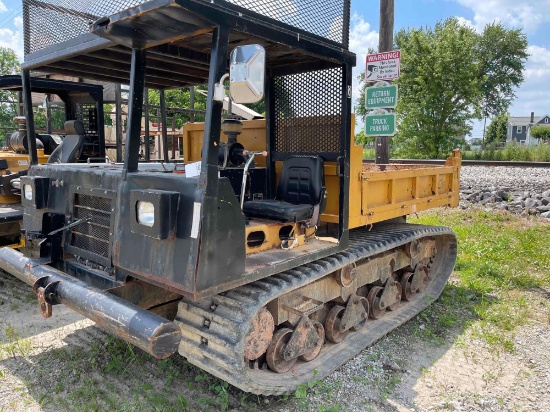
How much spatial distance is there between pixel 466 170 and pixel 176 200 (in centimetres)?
1467

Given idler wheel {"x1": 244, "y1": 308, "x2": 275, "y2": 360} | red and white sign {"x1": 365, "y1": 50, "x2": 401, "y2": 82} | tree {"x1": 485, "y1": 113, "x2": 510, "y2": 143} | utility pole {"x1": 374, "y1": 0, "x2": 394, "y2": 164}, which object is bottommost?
idler wheel {"x1": 244, "y1": 308, "x2": 275, "y2": 360}

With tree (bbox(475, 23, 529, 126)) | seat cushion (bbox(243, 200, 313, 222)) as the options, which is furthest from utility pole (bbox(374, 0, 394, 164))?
tree (bbox(475, 23, 529, 126))

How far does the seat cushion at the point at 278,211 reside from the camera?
3547 millimetres

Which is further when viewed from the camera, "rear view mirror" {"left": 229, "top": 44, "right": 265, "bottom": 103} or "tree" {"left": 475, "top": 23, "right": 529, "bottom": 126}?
"tree" {"left": 475, "top": 23, "right": 529, "bottom": 126}

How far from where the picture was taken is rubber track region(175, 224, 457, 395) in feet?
9.50

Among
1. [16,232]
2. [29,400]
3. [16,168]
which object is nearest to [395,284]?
[29,400]

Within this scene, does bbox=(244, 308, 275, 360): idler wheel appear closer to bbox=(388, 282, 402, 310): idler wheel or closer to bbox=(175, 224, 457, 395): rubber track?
bbox=(175, 224, 457, 395): rubber track

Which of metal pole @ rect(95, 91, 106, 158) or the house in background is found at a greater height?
the house in background

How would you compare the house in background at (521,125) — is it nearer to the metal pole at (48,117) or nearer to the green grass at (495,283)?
the green grass at (495,283)

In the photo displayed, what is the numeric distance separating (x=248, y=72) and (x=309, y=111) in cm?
176

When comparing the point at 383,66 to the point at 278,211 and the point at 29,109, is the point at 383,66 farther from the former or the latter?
the point at 29,109

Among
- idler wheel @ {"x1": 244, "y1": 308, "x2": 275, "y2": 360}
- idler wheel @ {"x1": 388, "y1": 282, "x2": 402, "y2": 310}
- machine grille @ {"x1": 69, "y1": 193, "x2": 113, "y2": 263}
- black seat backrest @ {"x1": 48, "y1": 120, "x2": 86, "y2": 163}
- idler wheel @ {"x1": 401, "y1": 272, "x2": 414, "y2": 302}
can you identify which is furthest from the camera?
idler wheel @ {"x1": 401, "y1": 272, "x2": 414, "y2": 302}

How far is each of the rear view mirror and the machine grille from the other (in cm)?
129

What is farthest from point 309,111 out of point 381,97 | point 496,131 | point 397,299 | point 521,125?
point 521,125
